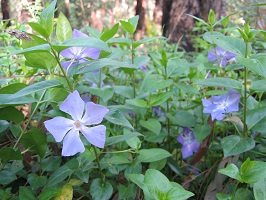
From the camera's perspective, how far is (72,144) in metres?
0.72

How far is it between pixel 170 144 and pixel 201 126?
6.3 inches

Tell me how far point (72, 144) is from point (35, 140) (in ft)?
0.60

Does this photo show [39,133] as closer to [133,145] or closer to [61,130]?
[61,130]

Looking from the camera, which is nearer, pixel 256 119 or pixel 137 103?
pixel 256 119

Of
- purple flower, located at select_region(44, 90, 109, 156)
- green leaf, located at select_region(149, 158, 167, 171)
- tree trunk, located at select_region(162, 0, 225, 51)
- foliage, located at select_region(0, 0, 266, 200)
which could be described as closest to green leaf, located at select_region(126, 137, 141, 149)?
foliage, located at select_region(0, 0, 266, 200)

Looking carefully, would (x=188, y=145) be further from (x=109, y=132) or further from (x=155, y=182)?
(x=155, y=182)

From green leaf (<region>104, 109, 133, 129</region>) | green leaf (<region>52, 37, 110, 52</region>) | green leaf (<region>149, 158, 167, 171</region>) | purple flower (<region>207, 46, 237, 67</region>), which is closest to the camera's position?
green leaf (<region>52, 37, 110, 52</region>)

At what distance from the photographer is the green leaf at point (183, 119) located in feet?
3.72

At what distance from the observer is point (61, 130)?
2.41 feet

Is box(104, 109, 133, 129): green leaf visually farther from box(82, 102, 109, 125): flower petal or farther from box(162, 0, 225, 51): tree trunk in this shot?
box(162, 0, 225, 51): tree trunk

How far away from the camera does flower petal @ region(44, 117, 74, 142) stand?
0.71m

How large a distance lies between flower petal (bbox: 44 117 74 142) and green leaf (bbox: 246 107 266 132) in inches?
18.4

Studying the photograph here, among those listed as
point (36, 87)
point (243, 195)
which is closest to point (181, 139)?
point (243, 195)

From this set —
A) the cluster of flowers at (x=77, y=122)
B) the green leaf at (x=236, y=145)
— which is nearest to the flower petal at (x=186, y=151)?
the green leaf at (x=236, y=145)
